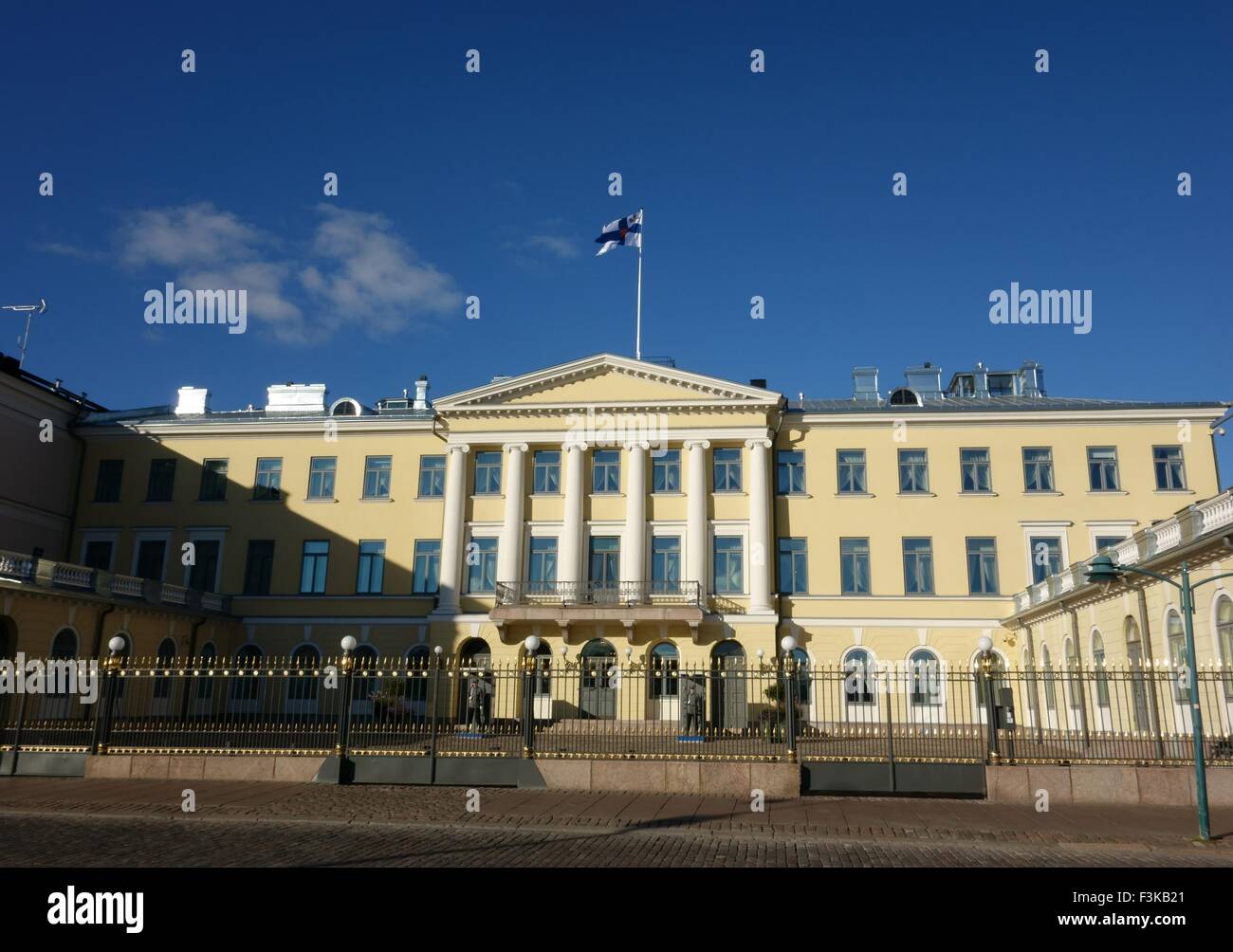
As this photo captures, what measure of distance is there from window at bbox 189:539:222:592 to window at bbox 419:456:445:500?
946cm

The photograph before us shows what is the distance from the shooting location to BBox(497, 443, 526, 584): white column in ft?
132

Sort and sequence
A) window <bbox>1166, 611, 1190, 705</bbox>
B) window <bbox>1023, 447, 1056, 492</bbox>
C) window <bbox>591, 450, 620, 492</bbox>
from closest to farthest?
1. window <bbox>1166, 611, 1190, 705</bbox>
2. window <bbox>1023, 447, 1056, 492</bbox>
3. window <bbox>591, 450, 620, 492</bbox>

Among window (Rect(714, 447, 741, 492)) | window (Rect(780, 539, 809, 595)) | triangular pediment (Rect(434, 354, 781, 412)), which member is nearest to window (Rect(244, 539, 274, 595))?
triangular pediment (Rect(434, 354, 781, 412))

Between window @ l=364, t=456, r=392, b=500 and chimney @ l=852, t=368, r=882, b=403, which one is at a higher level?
chimney @ l=852, t=368, r=882, b=403

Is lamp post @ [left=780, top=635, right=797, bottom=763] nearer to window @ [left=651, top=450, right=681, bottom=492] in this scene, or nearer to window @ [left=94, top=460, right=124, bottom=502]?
window @ [left=651, top=450, right=681, bottom=492]

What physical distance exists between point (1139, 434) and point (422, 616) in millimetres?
30316

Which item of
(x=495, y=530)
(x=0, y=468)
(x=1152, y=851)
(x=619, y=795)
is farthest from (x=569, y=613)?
(x=1152, y=851)

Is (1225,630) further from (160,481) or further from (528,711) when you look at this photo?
(160,481)

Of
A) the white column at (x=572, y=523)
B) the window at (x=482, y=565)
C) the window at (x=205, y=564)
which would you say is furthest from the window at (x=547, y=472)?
the window at (x=205, y=564)

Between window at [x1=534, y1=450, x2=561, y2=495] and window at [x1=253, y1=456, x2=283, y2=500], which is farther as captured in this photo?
window at [x1=253, y1=456, x2=283, y2=500]

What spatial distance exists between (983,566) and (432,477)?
23.5 meters

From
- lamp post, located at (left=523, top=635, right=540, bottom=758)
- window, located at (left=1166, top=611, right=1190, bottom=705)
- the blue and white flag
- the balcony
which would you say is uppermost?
the blue and white flag

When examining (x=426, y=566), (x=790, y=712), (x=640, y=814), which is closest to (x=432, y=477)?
(x=426, y=566)

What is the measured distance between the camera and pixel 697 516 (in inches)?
1563
